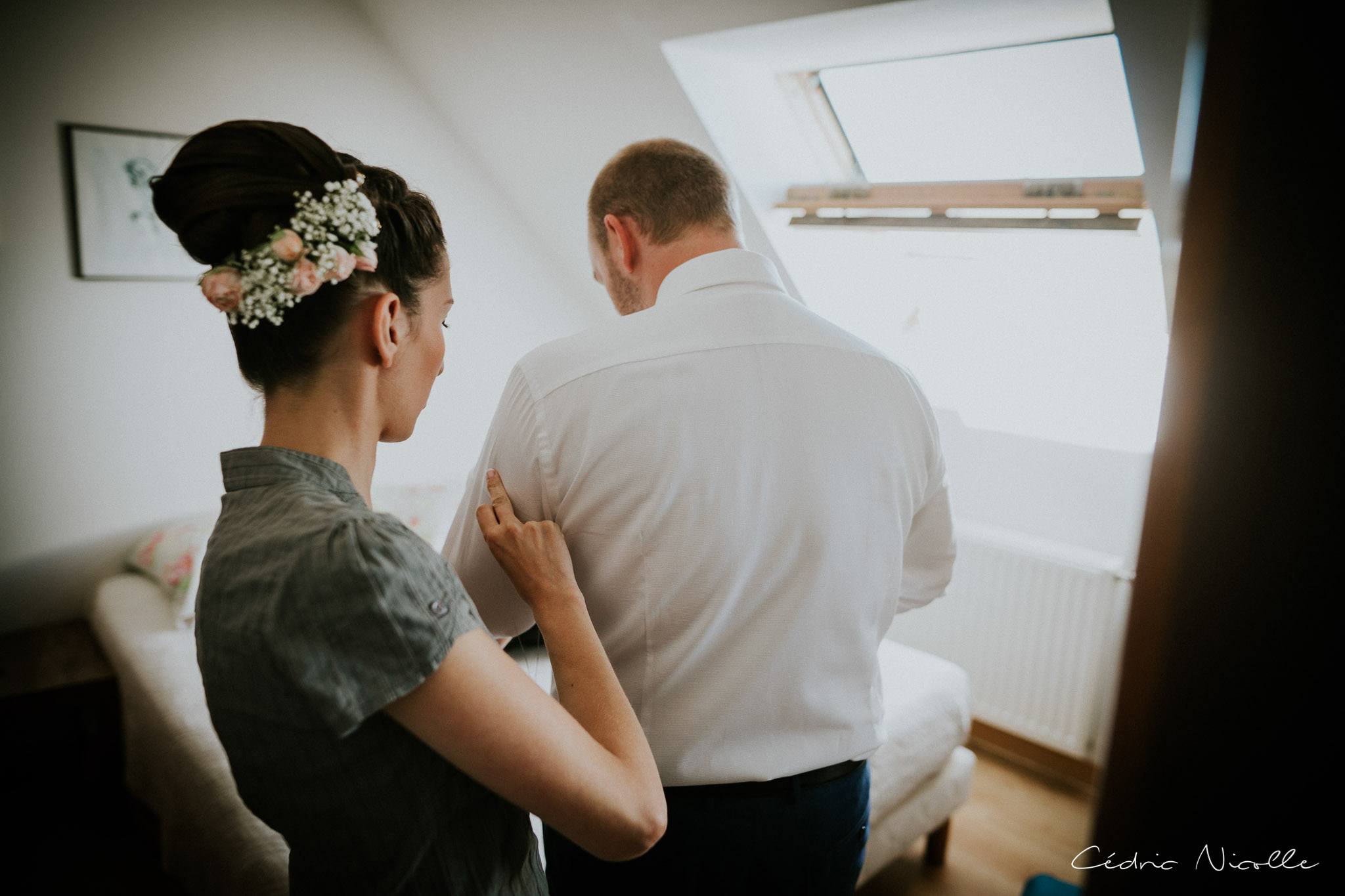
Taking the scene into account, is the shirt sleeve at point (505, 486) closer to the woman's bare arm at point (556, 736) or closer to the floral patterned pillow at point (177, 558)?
the woman's bare arm at point (556, 736)

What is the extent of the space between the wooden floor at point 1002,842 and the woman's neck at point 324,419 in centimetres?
196

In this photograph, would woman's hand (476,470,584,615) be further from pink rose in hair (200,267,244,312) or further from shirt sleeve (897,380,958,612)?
shirt sleeve (897,380,958,612)

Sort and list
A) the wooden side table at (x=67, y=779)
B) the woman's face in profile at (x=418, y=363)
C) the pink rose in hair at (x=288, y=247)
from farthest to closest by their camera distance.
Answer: the wooden side table at (x=67, y=779)
the woman's face in profile at (x=418, y=363)
the pink rose in hair at (x=288, y=247)

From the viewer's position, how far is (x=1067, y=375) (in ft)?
9.19

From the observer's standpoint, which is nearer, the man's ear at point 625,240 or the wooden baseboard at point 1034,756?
the man's ear at point 625,240

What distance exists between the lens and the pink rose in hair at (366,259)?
2.61 ft

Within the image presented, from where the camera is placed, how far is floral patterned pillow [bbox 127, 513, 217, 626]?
93.0 inches

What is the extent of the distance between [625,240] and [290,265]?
22.6 inches

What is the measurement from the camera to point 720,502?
0.91 meters

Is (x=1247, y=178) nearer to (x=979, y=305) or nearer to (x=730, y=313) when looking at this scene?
(x=730, y=313)

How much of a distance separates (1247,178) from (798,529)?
71 centimetres

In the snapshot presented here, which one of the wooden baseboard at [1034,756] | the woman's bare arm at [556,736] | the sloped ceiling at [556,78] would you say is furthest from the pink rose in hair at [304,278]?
the wooden baseboard at [1034,756]

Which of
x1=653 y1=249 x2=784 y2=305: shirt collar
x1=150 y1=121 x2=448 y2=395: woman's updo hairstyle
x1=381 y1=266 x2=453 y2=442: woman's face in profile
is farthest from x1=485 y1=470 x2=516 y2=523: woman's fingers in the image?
x1=653 y1=249 x2=784 y2=305: shirt collar

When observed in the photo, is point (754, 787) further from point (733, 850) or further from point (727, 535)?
point (727, 535)
